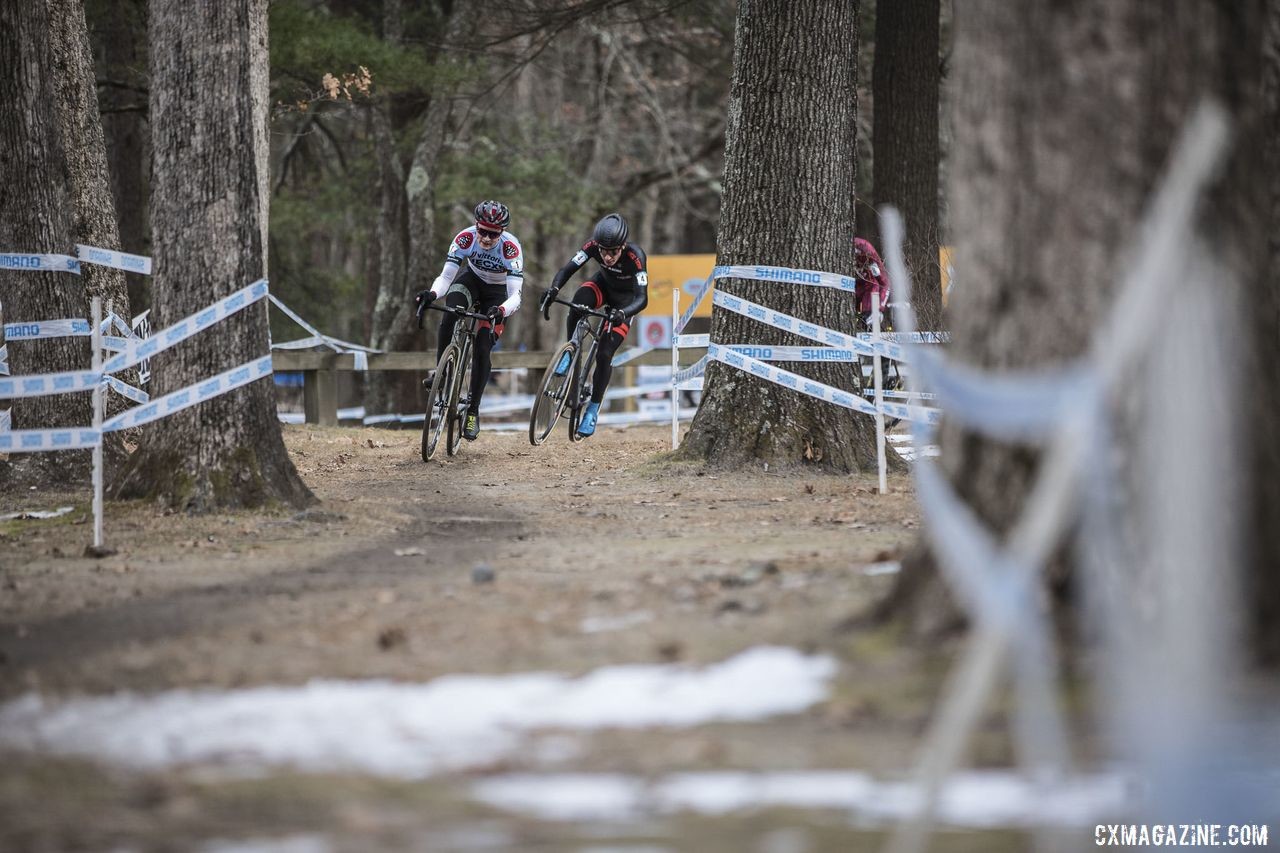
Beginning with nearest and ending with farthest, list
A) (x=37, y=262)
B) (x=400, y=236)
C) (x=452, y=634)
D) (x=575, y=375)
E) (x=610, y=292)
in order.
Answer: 1. (x=452, y=634)
2. (x=37, y=262)
3. (x=575, y=375)
4. (x=610, y=292)
5. (x=400, y=236)

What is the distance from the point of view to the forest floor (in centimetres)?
402

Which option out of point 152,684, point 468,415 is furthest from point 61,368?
point 152,684

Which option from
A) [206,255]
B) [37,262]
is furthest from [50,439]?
[37,262]

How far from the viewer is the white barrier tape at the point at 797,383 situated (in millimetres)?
12062

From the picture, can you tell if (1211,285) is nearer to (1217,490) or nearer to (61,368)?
(1217,490)

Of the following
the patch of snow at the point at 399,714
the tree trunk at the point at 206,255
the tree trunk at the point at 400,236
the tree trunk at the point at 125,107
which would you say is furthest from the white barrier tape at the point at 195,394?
the tree trunk at the point at 400,236

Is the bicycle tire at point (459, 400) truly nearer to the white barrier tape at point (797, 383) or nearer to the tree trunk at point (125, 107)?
the white barrier tape at point (797, 383)

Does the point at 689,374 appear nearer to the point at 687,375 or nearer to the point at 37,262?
the point at 687,375

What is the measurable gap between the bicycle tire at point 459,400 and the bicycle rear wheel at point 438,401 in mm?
42

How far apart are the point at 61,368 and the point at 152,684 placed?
6497 mm

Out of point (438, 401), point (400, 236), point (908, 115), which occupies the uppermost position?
point (908, 115)

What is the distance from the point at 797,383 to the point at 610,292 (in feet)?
8.99

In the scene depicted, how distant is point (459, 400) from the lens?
13.7 meters

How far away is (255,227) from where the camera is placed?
32.8ft
